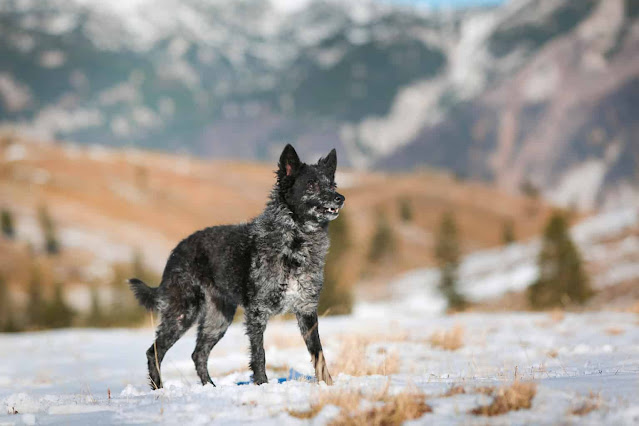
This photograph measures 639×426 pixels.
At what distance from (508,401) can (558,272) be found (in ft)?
144

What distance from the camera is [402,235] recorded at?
11831 centimetres

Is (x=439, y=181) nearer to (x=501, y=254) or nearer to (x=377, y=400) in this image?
(x=501, y=254)

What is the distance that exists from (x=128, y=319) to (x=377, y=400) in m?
51.4

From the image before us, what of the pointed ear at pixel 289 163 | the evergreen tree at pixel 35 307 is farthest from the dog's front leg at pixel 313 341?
the evergreen tree at pixel 35 307

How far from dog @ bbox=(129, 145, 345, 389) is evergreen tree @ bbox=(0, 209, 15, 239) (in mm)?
89638

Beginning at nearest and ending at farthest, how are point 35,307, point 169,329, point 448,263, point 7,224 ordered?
point 169,329, point 448,263, point 35,307, point 7,224

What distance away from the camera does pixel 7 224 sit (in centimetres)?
8419

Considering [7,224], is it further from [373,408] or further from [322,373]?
[373,408]

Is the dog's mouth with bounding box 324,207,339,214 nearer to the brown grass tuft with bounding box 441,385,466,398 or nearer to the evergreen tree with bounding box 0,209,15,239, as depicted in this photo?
the brown grass tuft with bounding box 441,385,466,398

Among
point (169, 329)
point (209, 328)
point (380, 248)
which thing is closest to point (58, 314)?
point (209, 328)

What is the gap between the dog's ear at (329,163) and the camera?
722cm

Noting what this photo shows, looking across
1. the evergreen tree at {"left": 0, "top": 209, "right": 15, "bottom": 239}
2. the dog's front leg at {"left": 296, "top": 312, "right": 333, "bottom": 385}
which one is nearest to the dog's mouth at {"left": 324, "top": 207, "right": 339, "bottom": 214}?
the dog's front leg at {"left": 296, "top": 312, "right": 333, "bottom": 385}

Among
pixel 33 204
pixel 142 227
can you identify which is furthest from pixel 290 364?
pixel 33 204

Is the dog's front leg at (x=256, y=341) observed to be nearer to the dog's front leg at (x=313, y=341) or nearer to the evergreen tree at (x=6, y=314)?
the dog's front leg at (x=313, y=341)
